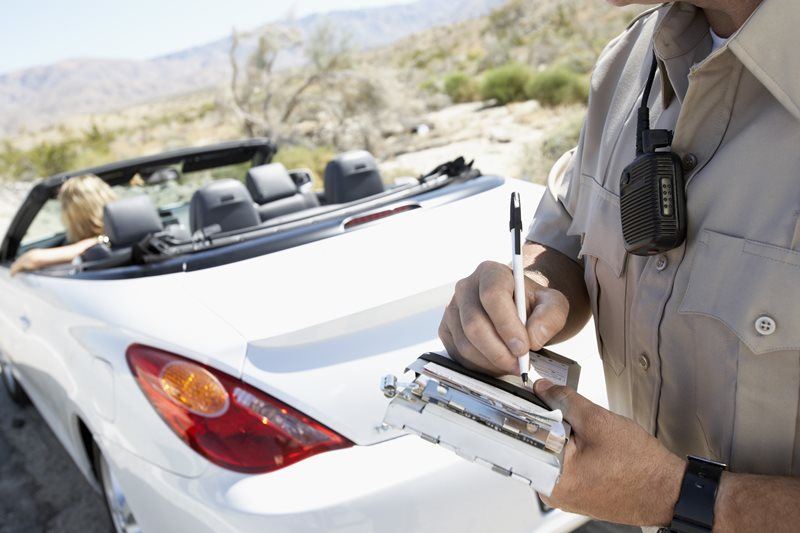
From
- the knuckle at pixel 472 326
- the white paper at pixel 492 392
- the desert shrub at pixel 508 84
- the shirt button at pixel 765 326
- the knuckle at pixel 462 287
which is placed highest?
the shirt button at pixel 765 326

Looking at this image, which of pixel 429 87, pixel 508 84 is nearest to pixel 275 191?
pixel 508 84

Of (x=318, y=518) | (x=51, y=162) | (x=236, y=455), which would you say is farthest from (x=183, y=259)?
(x=51, y=162)

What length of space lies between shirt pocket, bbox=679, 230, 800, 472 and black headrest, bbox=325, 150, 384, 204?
2.91 m

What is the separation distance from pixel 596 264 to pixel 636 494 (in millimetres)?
442

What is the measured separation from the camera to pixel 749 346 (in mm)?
A: 801

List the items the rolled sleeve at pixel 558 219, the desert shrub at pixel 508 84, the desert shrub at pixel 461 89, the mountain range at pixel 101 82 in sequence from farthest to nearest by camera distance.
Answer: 1. the mountain range at pixel 101 82
2. the desert shrub at pixel 461 89
3. the desert shrub at pixel 508 84
4. the rolled sleeve at pixel 558 219

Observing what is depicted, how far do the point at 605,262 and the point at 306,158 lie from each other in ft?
37.0

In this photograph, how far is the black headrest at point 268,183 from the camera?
419 centimetres

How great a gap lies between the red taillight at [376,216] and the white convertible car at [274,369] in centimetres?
1

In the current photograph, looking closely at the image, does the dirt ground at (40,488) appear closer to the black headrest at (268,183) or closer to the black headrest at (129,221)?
the black headrest at (129,221)

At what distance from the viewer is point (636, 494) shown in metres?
0.86

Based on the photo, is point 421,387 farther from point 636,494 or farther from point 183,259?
point 183,259

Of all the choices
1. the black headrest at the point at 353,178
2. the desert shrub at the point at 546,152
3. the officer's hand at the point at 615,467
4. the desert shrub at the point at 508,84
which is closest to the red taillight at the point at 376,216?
the black headrest at the point at 353,178

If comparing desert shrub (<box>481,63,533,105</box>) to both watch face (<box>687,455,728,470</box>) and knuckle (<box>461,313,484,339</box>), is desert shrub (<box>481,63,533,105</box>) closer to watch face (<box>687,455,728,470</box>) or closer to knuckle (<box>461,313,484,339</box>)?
knuckle (<box>461,313,484,339</box>)
